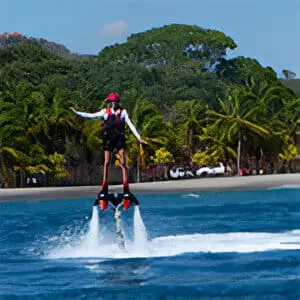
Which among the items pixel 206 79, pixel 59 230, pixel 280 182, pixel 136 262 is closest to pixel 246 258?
pixel 136 262

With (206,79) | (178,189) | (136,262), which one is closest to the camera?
(136,262)

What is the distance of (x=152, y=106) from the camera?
46500 millimetres

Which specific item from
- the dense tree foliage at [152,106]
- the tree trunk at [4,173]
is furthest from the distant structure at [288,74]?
the tree trunk at [4,173]

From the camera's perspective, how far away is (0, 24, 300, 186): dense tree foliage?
4322 cm

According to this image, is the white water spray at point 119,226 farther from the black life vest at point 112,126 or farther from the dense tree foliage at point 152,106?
the dense tree foliage at point 152,106

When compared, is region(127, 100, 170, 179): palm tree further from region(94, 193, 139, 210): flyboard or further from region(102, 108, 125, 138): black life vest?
region(102, 108, 125, 138): black life vest

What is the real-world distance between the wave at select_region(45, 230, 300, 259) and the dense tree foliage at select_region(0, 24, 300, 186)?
2285cm

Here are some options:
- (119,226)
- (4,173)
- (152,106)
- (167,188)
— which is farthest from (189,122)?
(119,226)

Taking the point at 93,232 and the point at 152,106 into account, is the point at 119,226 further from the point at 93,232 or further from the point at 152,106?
the point at 152,106

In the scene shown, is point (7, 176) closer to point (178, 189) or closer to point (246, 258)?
point (178, 189)

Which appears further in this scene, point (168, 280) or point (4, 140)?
point (4, 140)

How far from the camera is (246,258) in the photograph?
1541 cm

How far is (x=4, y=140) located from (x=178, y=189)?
8381mm

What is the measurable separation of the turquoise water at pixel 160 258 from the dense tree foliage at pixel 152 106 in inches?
615
